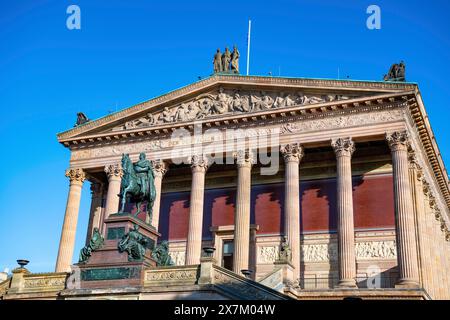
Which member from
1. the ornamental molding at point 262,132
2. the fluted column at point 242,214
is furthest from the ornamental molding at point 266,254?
the ornamental molding at point 262,132

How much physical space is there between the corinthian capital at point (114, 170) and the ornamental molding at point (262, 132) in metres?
0.86

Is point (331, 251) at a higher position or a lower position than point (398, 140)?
lower

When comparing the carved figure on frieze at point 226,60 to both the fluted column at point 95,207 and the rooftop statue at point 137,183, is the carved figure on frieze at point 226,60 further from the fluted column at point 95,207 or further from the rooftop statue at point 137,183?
the rooftop statue at point 137,183

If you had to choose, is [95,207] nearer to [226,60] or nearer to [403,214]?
[226,60]

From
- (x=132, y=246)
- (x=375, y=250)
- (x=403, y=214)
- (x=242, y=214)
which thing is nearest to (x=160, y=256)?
(x=132, y=246)

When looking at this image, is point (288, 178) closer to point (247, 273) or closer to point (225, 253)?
point (225, 253)

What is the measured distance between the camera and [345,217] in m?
30.5

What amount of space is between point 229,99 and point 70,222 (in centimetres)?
1415

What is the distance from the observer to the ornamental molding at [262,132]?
3222 cm

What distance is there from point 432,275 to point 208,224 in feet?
49.2
